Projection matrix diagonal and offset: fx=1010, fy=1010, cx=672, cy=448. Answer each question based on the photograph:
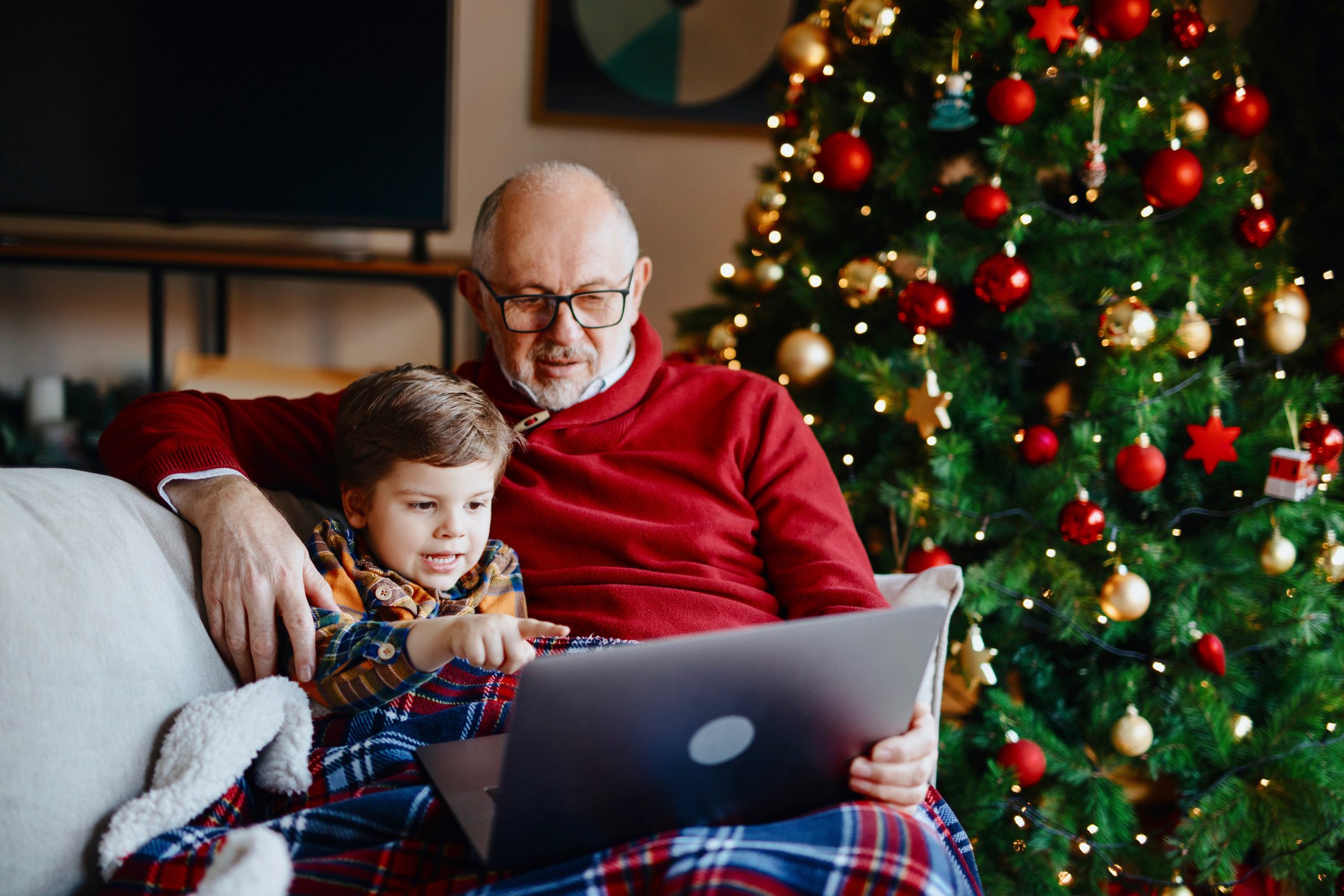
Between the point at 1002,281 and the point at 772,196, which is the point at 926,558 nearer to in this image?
the point at 1002,281

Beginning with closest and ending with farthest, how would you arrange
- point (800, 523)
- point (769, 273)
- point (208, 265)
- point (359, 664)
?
1. point (359, 664)
2. point (800, 523)
3. point (769, 273)
4. point (208, 265)

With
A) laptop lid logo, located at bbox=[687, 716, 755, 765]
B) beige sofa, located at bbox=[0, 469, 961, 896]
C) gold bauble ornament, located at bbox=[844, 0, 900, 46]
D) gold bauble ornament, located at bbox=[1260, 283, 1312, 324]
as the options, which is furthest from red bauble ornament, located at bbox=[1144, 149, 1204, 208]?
beige sofa, located at bbox=[0, 469, 961, 896]

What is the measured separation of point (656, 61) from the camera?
3078 millimetres

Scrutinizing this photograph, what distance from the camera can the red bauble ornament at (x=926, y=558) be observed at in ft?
5.73

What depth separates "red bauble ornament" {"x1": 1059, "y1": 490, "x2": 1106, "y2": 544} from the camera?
1653 millimetres

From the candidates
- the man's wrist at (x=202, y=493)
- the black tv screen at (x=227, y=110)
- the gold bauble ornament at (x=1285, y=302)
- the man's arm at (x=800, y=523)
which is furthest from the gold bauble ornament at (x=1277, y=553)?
the black tv screen at (x=227, y=110)

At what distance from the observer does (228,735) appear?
3.23ft

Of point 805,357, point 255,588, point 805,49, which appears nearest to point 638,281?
point 805,357

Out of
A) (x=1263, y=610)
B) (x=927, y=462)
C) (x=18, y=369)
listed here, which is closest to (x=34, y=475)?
(x=927, y=462)

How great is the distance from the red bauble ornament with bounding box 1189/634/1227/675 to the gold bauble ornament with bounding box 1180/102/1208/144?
2.79 feet

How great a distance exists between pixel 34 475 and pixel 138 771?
1.14 feet

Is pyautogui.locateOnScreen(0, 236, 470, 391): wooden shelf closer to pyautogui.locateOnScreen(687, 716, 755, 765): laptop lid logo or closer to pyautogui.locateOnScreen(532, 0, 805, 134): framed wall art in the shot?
pyautogui.locateOnScreen(532, 0, 805, 134): framed wall art

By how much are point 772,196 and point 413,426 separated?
3.66ft

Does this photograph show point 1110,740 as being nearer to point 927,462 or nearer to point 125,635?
point 927,462
